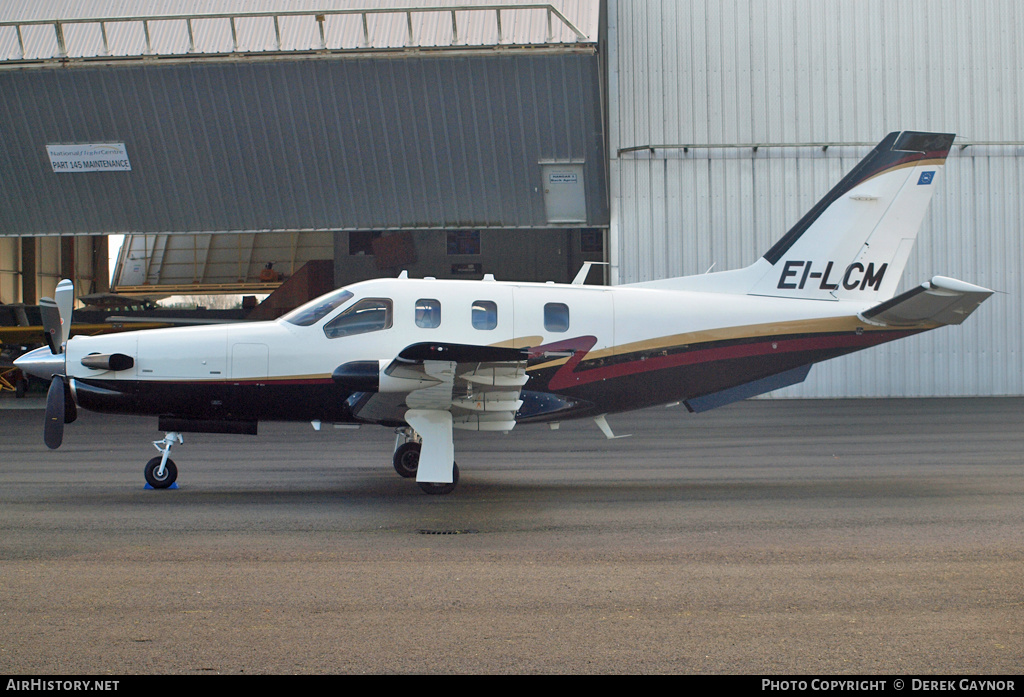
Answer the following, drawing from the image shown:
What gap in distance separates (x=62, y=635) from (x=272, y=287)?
29.6 m

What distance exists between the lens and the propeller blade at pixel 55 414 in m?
9.60

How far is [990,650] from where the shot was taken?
467 cm

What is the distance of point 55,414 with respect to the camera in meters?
9.69

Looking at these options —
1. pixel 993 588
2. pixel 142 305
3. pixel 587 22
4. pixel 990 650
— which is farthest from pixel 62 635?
pixel 142 305

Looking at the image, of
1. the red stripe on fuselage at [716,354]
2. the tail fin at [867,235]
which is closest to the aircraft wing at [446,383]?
the red stripe on fuselage at [716,354]

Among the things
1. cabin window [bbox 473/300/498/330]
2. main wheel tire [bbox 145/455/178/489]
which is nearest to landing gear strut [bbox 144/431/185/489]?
main wheel tire [bbox 145/455/178/489]

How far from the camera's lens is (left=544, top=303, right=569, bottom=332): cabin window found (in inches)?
418

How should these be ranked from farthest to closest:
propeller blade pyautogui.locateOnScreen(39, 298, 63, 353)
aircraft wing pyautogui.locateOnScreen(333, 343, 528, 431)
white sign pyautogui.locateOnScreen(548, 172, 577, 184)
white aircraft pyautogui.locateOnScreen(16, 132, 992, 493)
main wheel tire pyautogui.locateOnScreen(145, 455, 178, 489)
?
white sign pyautogui.locateOnScreen(548, 172, 577, 184)
main wheel tire pyautogui.locateOnScreen(145, 455, 178, 489)
propeller blade pyautogui.locateOnScreen(39, 298, 63, 353)
white aircraft pyautogui.locateOnScreen(16, 132, 992, 493)
aircraft wing pyautogui.locateOnScreen(333, 343, 528, 431)

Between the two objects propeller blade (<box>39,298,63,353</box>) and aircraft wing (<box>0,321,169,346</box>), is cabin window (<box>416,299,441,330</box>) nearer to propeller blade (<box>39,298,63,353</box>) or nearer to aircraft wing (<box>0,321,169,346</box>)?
propeller blade (<box>39,298,63,353</box>)

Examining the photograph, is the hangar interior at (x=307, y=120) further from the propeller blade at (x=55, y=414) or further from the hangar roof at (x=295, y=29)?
the propeller blade at (x=55, y=414)

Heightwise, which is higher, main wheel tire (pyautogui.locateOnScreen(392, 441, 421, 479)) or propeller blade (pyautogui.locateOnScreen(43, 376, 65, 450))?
propeller blade (pyautogui.locateOnScreen(43, 376, 65, 450))

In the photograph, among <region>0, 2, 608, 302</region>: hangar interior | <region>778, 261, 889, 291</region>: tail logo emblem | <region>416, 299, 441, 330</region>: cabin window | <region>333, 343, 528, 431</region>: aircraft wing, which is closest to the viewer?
<region>333, 343, 528, 431</region>: aircraft wing

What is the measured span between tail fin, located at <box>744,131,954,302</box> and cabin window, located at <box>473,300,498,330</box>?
3.50 metres

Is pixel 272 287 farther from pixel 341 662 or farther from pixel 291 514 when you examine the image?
pixel 341 662
